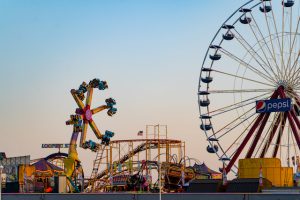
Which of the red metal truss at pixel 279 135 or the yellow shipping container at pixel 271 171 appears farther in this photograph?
the red metal truss at pixel 279 135

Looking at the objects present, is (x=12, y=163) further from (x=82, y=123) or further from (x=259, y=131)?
(x=259, y=131)

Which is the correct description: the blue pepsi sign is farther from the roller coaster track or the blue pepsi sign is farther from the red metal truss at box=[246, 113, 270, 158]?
the roller coaster track

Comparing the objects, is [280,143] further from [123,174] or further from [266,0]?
[123,174]

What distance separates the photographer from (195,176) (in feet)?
284

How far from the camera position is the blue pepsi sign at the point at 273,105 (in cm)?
7119

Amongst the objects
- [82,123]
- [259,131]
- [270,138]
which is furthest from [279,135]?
[82,123]

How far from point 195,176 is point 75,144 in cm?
1646

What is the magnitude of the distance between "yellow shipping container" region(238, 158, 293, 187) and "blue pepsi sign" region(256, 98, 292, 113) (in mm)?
5441

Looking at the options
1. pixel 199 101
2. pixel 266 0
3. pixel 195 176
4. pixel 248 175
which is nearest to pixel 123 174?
pixel 195 176

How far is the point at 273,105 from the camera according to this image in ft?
237

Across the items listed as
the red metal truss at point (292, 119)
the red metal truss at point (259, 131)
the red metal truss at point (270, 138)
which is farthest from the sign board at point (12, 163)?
the red metal truss at point (292, 119)

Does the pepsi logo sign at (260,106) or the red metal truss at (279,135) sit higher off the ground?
the pepsi logo sign at (260,106)

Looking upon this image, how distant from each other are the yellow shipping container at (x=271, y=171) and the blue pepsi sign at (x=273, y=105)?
5441mm

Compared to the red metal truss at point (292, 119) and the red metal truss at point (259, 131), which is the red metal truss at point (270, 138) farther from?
the red metal truss at point (292, 119)
